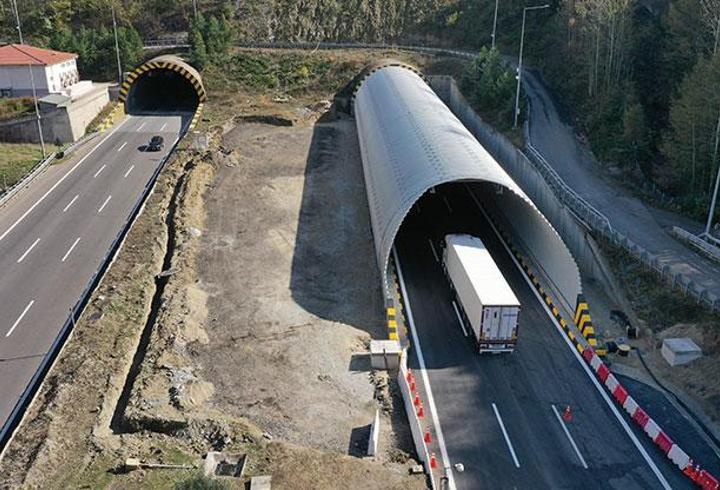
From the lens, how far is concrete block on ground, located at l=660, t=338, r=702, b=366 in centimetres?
2512

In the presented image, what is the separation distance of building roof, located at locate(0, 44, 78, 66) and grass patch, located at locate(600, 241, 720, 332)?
1952 inches

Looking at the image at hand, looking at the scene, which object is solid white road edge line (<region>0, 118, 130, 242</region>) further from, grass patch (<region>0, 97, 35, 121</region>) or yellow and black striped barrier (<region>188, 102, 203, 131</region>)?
grass patch (<region>0, 97, 35, 121</region>)

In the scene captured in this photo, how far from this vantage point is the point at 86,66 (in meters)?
68.4

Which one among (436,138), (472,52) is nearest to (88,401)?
(436,138)

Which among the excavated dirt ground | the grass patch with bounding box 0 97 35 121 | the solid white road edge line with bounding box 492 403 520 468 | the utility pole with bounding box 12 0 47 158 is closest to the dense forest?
the utility pole with bounding box 12 0 47 158

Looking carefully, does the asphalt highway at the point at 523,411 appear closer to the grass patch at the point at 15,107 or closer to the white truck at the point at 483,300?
the white truck at the point at 483,300

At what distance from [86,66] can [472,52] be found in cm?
4197

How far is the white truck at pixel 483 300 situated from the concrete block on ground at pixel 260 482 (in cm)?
1065

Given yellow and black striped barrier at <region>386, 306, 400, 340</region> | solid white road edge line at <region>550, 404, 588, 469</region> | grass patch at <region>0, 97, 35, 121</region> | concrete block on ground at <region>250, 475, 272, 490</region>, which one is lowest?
A: solid white road edge line at <region>550, 404, 588, 469</region>

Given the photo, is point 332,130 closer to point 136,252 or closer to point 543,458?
point 136,252

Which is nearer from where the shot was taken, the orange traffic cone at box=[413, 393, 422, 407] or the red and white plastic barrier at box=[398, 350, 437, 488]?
the red and white plastic barrier at box=[398, 350, 437, 488]

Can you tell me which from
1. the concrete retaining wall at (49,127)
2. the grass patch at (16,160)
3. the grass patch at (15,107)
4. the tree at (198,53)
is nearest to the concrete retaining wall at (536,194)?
the tree at (198,53)

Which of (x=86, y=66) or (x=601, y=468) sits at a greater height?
(x=86, y=66)

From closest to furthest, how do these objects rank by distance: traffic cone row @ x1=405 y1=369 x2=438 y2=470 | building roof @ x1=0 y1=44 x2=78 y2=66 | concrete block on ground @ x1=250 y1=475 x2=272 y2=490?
concrete block on ground @ x1=250 y1=475 x2=272 y2=490 → traffic cone row @ x1=405 y1=369 x2=438 y2=470 → building roof @ x1=0 y1=44 x2=78 y2=66
